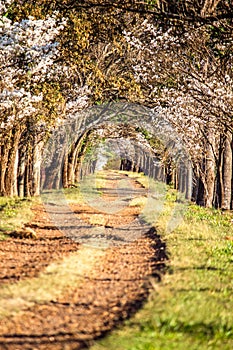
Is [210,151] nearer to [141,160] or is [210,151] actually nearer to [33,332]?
[33,332]

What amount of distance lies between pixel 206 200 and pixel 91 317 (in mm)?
23313

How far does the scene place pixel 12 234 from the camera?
15281 millimetres

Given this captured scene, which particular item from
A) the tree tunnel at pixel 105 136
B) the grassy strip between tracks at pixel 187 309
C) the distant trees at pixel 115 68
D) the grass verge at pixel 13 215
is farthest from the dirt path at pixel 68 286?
the tree tunnel at pixel 105 136

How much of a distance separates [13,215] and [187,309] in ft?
38.7

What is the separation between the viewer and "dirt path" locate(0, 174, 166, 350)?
7.07 metres

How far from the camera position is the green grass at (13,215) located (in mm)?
16344

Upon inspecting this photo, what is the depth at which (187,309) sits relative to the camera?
7.92 metres

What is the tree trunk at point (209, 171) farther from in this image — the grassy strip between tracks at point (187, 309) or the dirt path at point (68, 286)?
the grassy strip between tracks at point (187, 309)

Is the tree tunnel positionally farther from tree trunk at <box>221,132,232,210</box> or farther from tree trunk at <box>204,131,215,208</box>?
tree trunk at <box>221,132,232,210</box>

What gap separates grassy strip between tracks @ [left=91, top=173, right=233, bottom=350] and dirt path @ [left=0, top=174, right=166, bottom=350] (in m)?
0.31

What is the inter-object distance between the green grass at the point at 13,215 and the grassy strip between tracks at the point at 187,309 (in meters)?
5.43

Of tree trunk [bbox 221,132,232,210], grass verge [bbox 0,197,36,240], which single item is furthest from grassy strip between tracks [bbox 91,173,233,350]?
tree trunk [bbox 221,132,232,210]

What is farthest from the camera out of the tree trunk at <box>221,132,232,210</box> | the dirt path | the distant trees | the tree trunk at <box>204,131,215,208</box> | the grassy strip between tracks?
the tree trunk at <box>204,131,215,208</box>

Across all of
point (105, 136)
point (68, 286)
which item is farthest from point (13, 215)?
point (105, 136)
